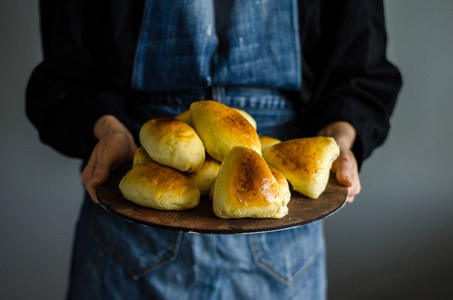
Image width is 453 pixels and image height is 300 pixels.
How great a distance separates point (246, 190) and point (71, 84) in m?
0.59

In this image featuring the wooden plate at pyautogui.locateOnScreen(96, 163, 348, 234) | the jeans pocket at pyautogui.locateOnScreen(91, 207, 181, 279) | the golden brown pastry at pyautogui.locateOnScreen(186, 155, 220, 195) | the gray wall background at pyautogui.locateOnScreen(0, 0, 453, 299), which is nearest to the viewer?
the wooden plate at pyautogui.locateOnScreen(96, 163, 348, 234)

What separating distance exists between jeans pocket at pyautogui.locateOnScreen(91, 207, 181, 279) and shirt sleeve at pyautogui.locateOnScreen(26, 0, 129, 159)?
168mm

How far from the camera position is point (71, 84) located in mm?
861

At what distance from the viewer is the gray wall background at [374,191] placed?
108cm

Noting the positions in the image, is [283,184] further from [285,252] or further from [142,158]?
[285,252]

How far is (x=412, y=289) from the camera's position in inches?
48.8

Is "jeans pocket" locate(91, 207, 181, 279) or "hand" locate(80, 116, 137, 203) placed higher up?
"hand" locate(80, 116, 137, 203)

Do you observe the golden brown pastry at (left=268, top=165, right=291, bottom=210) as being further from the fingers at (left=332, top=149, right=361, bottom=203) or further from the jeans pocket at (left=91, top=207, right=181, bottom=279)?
the jeans pocket at (left=91, top=207, right=181, bottom=279)

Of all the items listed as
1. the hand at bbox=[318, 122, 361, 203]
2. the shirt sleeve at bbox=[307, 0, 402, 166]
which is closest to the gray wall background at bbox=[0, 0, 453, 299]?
the shirt sleeve at bbox=[307, 0, 402, 166]

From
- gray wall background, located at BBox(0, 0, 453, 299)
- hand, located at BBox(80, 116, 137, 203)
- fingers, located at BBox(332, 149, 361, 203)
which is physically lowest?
gray wall background, located at BBox(0, 0, 453, 299)

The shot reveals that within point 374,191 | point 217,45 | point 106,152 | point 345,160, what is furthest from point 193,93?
point 374,191

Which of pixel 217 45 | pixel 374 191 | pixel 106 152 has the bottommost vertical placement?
pixel 374 191

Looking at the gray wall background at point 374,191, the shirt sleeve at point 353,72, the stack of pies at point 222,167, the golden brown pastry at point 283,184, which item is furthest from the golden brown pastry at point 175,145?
the gray wall background at point 374,191

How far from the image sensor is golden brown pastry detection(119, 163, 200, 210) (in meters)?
0.47
